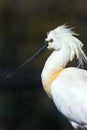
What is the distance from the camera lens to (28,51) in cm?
1292

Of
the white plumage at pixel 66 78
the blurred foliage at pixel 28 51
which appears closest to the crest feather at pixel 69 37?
the white plumage at pixel 66 78

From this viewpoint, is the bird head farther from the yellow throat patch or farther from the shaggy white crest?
the yellow throat patch

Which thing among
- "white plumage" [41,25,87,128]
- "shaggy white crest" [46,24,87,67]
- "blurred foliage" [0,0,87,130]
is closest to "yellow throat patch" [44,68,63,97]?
"white plumage" [41,25,87,128]

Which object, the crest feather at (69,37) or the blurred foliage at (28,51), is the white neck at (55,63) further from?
the blurred foliage at (28,51)

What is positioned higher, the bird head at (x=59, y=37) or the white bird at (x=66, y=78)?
the bird head at (x=59, y=37)

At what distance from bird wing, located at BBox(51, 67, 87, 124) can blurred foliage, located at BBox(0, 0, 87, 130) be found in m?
2.85

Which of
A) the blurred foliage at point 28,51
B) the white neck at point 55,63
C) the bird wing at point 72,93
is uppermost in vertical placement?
the white neck at point 55,63

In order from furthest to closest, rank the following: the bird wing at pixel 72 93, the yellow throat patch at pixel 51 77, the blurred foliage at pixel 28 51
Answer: the blurred foliage at pixel 28 51 < the yellow throat patch at pixel 51 77 < the bird wing at pixel 72 93

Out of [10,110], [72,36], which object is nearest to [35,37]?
[10,110]

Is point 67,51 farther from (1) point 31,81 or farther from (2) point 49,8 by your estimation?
(2) point 49,8

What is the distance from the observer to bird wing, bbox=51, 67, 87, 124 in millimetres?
6906

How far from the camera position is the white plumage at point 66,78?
22.8ft

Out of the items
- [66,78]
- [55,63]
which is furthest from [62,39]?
[66,78]

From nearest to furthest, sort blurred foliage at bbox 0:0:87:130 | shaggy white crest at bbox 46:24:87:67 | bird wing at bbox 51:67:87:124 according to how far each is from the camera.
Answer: bird wing at bbox 51:67:87:124 → shaggy white crest at bbox 46:24:87:67 → blurred foliage at bbox 0:0:87:130
